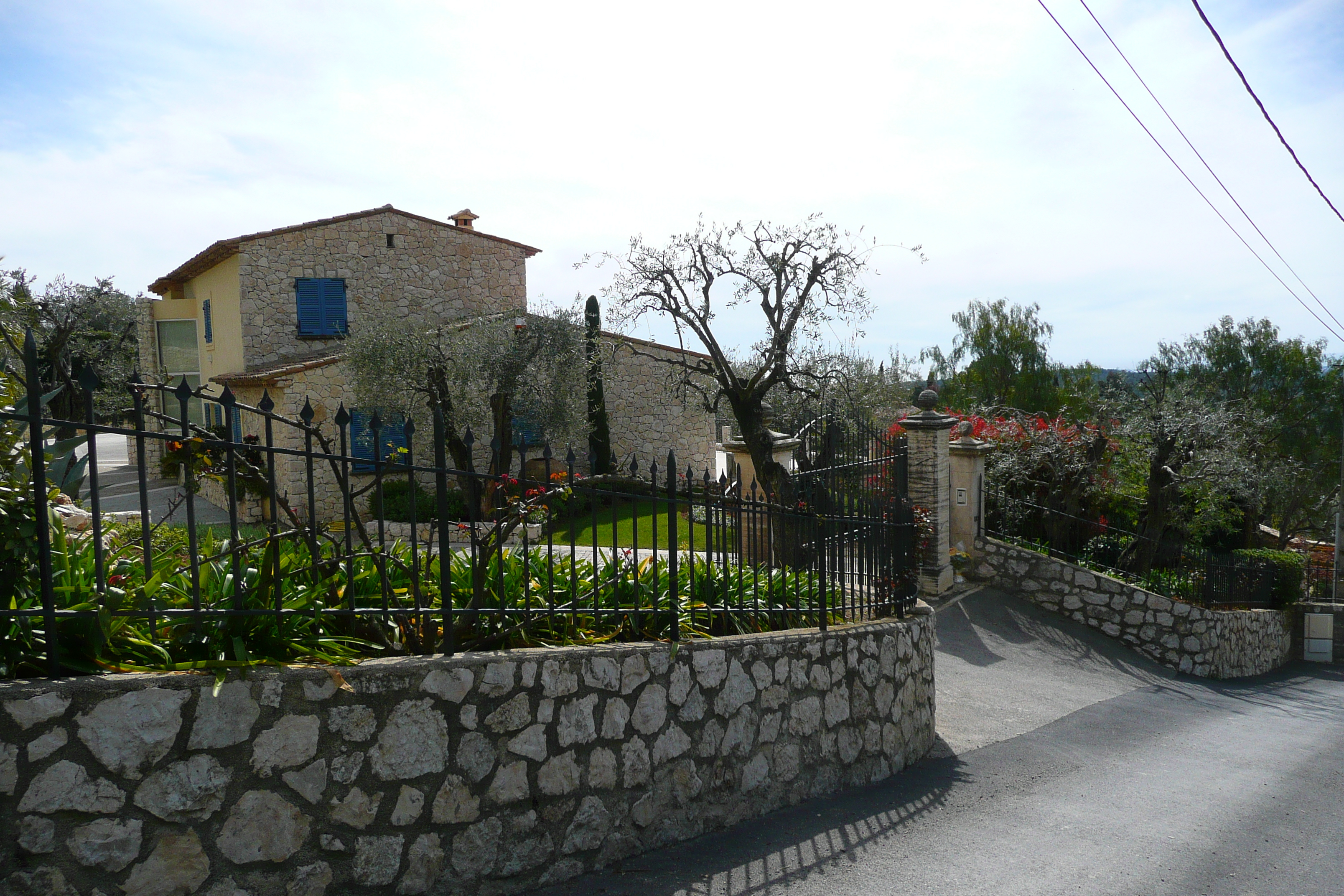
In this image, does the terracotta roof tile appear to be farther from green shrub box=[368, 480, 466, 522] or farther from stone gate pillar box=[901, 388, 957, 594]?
stone gate pillar box=[901, 388, 957, 594]

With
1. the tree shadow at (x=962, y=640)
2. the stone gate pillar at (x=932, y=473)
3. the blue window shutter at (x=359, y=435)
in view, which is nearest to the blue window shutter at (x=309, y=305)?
the blue window shutter at (x=359, y=435)

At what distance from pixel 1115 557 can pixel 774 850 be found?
41.2ft

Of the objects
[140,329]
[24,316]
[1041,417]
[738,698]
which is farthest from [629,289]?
[140,329]

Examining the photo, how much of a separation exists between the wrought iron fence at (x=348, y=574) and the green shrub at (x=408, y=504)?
10.2m

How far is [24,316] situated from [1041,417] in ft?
56.5

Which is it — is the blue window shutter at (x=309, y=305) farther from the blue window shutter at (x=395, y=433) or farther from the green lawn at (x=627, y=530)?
the green lawn at (x=627, y=530)

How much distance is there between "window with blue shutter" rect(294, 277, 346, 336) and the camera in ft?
62.7

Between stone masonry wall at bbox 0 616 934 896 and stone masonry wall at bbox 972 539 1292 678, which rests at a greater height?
stone masonry wall at bbox 0 616 934 896

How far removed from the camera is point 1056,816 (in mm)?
5188

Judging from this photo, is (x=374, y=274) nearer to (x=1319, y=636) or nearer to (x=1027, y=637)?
(x=1027, y=637)

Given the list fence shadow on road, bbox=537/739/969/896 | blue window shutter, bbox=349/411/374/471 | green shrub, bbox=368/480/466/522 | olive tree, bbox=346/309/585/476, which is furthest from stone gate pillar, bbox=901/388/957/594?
blue window shutter, bbox=349/411/374/471

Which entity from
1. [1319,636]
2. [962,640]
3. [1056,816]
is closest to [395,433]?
[962,640]

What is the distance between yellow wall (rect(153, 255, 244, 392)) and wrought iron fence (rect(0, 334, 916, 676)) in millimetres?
15420

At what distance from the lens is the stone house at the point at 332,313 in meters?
17.5
